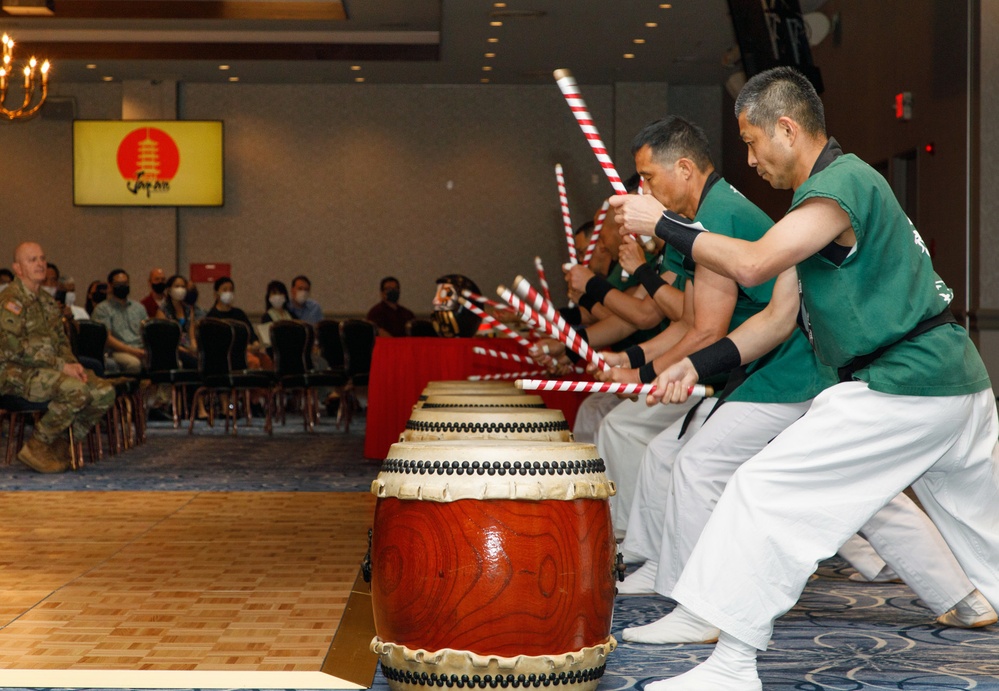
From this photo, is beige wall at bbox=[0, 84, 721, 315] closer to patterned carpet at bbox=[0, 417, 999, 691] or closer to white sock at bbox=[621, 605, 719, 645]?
patterned carpet at bbox=[0, 417, 999, 691]

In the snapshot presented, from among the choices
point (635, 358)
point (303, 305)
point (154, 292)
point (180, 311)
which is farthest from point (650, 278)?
point (303, 305)

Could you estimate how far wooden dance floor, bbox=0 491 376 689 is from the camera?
8.52 feet

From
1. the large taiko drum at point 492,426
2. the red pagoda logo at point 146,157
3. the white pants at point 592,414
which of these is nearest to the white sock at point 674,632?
the large taiko drum at point 492,426

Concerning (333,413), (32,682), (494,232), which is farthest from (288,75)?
(32,682)

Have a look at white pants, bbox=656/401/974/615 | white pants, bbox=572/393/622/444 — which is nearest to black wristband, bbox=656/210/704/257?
white pants, bbox=656/401/974/615

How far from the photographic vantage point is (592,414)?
16.2 ft

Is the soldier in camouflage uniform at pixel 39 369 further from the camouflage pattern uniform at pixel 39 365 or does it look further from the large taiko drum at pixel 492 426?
the large taiko drum at pixel 492 426

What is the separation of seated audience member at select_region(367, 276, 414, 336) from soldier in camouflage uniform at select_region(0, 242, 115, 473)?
461cm

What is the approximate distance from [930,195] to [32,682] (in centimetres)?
664

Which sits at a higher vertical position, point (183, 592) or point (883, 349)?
point (883, 349)

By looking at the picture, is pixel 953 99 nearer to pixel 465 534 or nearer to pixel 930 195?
pixel 930 195

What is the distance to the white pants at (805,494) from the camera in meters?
2.26

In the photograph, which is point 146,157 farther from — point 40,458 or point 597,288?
point 597,288

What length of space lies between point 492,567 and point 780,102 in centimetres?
117
